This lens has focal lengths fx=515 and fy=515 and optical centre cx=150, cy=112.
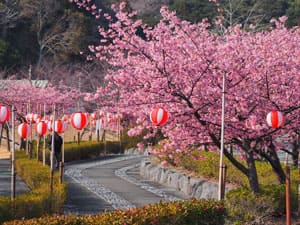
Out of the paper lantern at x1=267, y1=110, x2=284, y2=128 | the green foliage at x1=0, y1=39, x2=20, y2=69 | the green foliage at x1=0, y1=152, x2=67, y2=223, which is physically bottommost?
the green foliage at x1=0, y1=152, x2=67, y2=223

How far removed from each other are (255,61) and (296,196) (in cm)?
312

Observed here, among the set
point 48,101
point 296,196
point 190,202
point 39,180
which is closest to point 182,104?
point 190,202

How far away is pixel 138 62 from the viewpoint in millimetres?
9523

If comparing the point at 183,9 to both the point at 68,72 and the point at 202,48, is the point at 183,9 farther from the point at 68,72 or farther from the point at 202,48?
the point at 202,48

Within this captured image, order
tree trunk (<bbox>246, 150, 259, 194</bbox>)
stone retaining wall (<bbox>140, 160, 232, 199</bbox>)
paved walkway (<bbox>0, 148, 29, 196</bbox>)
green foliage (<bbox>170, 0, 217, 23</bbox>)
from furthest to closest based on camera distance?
green foliage (<bbox>170, 0, 217, 23</bbox>) → paved walkway (<bbox>0, 148, 29, 196</bbox>) → stone retaining wall (<bbox>140, 160, 232, 199</bbox>) → tree trunk (<bbox>246, 150, 259, 194</bbox>)

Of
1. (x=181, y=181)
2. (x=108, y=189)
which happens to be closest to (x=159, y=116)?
(x=108, y=189)

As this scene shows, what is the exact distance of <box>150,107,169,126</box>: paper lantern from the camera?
9273 millimetres

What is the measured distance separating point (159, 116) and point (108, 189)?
673 cm

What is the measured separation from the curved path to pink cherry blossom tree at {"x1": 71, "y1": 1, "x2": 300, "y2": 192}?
3376mm

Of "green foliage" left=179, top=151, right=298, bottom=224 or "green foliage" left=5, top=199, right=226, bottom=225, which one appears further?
"green foliage" left=179, top=151, right=298, bottom=224

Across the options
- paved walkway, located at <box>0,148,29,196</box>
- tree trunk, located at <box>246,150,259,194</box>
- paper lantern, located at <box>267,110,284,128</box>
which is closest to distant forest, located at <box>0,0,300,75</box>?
paved walkway, located at <box>0,148,29,196</box>

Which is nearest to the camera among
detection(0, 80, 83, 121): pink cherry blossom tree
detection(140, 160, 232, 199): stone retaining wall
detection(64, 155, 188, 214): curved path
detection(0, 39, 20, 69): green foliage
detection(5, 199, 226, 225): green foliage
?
detection(5, 199, 226, 225): green foliage

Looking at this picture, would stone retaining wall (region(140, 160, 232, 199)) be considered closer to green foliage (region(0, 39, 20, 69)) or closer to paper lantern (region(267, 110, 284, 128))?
paper lantern (region(267, 110, 284, 128))

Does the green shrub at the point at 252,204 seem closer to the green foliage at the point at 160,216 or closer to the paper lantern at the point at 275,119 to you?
the green foliage at the point at 160,216
